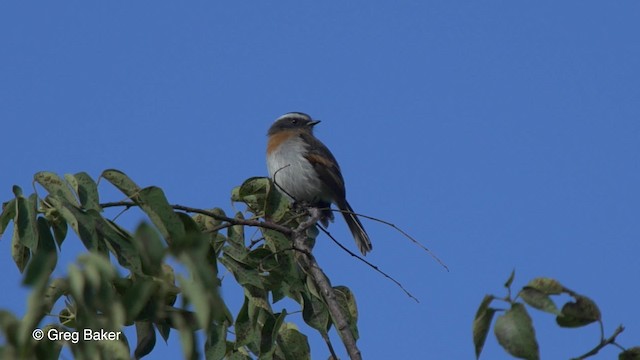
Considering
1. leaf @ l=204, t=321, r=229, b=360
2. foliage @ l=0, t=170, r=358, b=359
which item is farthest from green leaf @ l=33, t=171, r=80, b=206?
leaf @ l=204, t=321, r=229, b=360

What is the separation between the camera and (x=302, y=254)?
4.55 meters

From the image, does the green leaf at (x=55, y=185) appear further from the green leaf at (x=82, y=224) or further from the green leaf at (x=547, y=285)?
the green leaf at (x=547, y=285)

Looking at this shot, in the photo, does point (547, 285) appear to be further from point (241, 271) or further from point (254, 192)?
point (254, 192)

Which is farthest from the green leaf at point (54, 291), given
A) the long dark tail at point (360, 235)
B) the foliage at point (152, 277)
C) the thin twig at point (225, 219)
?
the long dark tail at point (360, 235)

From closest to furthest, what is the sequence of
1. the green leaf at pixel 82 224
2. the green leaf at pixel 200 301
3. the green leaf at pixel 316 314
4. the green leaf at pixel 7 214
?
the green leaf at pixel 200 301 → the green leaf at pixel 82 224 → the green leaf at pixel 7 214 → the green leaf at pixel 316 314

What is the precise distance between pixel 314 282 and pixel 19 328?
2.56 metres

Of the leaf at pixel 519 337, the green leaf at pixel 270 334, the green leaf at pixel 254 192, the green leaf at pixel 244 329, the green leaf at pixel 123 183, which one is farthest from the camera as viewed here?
the green leaf at pixel 254 192

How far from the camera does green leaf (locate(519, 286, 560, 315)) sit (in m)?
2.35

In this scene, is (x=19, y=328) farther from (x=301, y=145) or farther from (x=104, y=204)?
(x=301, y=145)

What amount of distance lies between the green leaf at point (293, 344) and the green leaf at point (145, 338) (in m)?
0.76

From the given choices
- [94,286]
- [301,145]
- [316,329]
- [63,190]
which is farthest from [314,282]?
[301,145]

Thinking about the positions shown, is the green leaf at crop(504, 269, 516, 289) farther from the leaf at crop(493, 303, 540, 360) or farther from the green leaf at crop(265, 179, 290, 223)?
the green leaf at crop(265, 179, 290, 223)

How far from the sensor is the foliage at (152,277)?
186 centimetres

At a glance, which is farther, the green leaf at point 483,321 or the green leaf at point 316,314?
the green leaf at point 316,314
